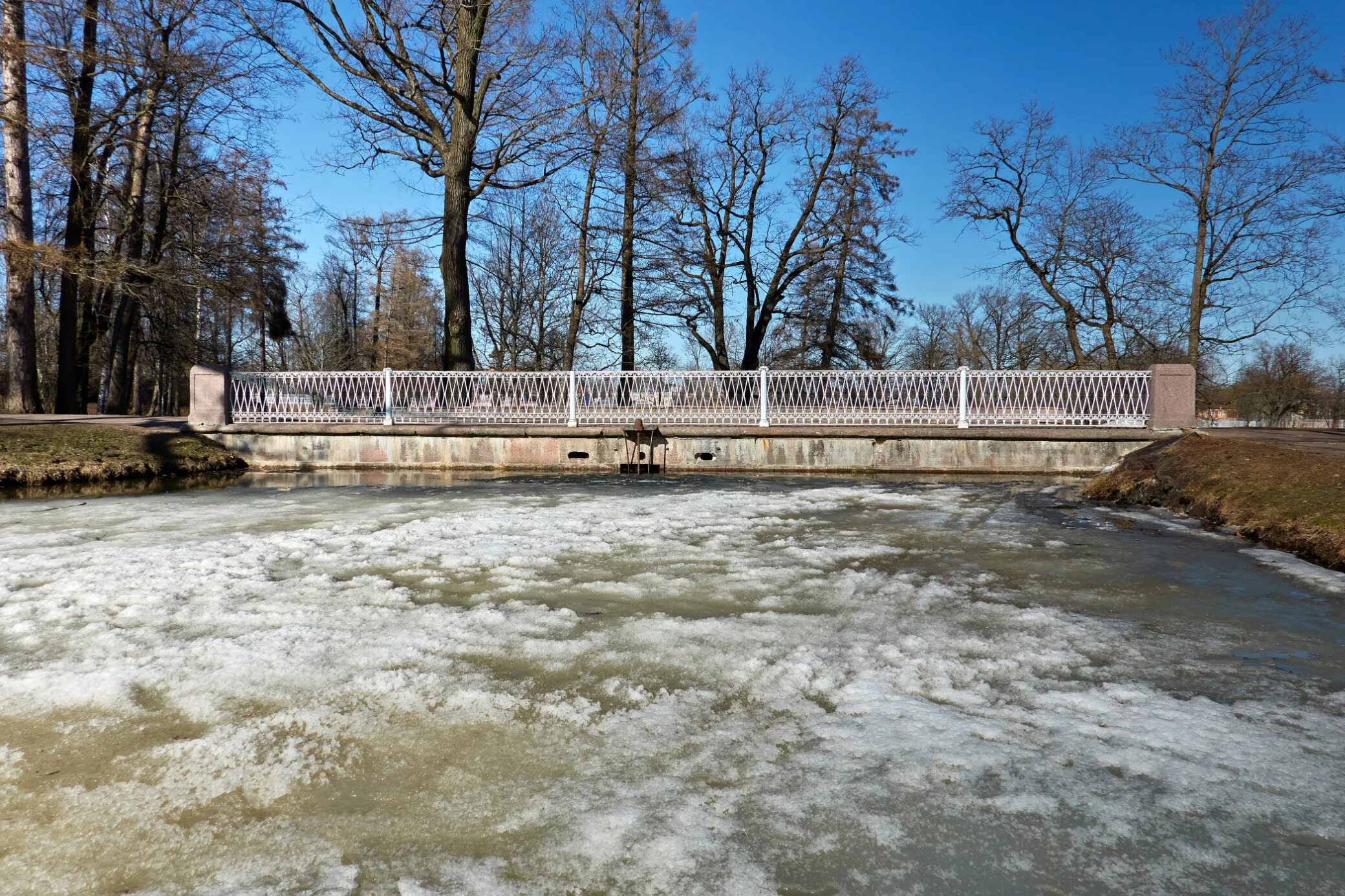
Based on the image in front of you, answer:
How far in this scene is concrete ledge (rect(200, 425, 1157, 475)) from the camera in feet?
40.9

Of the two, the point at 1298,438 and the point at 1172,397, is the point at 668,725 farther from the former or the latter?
the point at 1172,397

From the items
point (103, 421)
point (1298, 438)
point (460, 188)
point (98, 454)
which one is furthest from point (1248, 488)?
point (103, 421)

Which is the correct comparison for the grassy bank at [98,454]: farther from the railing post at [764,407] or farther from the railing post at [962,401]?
the railing post at [962,401]

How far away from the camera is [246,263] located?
19.2 m

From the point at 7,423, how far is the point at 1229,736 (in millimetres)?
15650

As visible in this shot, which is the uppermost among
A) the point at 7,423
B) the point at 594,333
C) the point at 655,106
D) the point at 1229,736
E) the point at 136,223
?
the point at 655,106

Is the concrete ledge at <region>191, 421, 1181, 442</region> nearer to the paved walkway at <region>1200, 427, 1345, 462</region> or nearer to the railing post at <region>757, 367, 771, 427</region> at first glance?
the railing post at <region>757, 367, 771, 427</region>

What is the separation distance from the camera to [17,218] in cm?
1427

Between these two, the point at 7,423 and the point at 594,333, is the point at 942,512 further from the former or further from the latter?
the point at 594,333

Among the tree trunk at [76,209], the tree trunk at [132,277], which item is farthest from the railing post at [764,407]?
the tree trunk at [76,209]

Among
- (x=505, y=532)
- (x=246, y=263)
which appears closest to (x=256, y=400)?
(x=246, y=263)

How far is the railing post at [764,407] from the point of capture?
1304 cm

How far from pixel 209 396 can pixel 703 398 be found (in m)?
9.15

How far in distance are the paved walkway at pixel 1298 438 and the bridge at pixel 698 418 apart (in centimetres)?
98
